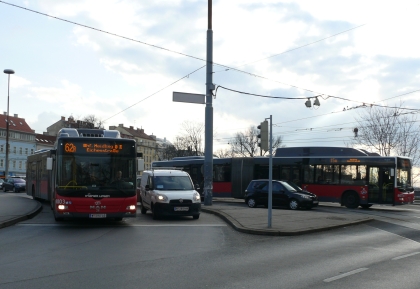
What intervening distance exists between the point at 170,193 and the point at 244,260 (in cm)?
917

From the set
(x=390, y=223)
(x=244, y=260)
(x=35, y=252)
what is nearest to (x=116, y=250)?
(x=35, y=252)

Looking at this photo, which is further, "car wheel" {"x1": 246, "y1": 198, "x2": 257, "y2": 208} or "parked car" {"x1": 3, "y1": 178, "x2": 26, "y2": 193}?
"parked car" {"x1": 3, "y1": 178, "x2": 26, "y2": 193}

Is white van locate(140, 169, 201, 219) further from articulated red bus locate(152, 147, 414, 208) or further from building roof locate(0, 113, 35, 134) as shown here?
building roof locate(0, 113, 35, 134)

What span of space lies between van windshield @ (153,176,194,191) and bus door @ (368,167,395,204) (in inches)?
472

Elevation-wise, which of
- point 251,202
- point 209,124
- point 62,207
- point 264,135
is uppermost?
point 209,124

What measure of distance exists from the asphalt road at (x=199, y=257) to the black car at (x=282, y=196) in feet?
29.3

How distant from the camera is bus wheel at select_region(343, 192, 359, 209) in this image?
91.2 ft

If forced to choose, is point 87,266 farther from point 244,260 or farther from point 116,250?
point 244,260

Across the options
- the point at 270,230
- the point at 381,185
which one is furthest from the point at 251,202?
the point at 270,230

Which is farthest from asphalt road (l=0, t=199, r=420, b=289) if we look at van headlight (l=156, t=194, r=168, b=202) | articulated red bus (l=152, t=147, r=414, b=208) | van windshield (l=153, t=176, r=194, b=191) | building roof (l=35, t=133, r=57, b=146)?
building roof (l=35, t=133, r=57, b=146)

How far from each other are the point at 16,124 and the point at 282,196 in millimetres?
95876

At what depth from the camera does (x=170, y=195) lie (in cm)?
1881

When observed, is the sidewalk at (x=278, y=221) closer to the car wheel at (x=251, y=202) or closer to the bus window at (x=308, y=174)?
the car wheel at (x=251, y=202)

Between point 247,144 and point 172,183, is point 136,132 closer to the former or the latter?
point 247,144
